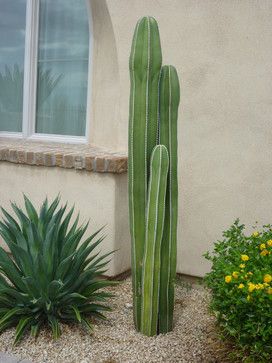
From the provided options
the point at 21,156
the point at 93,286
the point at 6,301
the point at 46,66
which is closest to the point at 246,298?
the point at 93,286

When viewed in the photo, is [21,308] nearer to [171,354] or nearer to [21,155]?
[171,354]

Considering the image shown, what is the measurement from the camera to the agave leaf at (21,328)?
344 centimetres

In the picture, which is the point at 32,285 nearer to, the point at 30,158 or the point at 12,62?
the point at 30,158

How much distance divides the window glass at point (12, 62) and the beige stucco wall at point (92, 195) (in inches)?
36.0

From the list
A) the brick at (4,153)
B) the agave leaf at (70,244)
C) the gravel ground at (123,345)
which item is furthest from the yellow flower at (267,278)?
the brick at (4,153)

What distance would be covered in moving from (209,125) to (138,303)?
1.80 metres

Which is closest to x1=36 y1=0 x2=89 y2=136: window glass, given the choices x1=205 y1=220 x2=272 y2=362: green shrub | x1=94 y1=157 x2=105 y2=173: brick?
x1=94 y1=157 x2=105 y2=173: brick

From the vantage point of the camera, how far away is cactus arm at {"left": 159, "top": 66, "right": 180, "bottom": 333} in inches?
137

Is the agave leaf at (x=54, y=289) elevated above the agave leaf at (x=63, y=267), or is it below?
below

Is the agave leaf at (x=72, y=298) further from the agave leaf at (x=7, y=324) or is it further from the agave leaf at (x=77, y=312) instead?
the agave leaf at (x=7, y=324)

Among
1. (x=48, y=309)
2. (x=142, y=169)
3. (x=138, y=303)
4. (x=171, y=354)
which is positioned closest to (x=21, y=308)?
(x=48, y=309)

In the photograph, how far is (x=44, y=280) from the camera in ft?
11.4

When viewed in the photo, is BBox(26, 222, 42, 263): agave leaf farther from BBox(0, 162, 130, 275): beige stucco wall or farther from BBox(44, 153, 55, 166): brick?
BBox(44, 153, 55, 166): brick

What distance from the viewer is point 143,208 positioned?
3.49m
